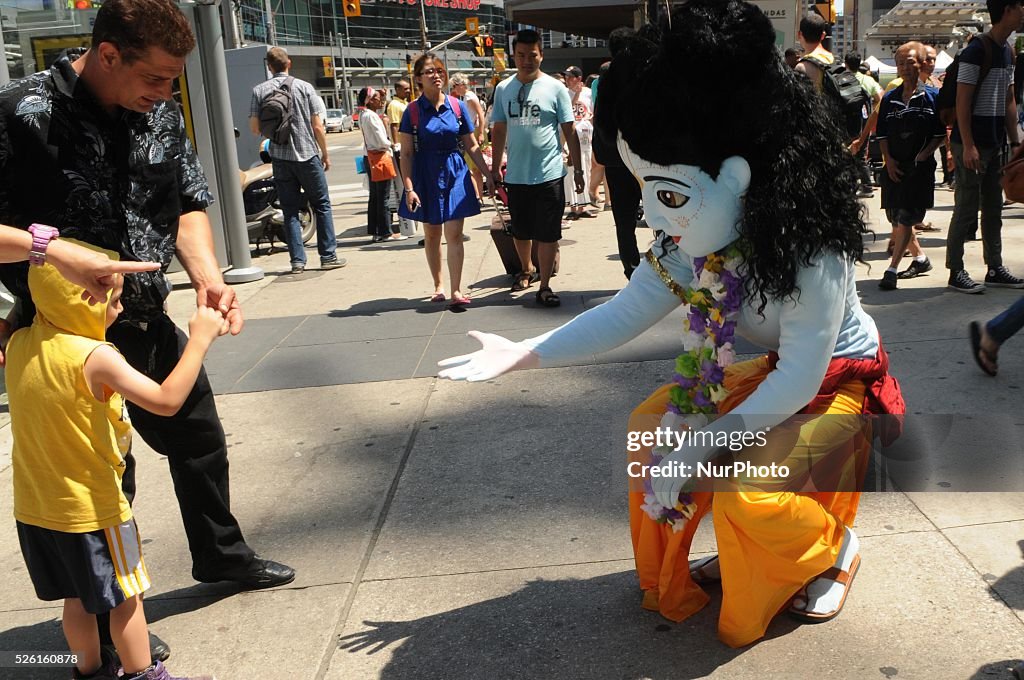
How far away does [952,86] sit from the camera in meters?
6.40

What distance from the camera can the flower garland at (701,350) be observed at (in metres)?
2.66

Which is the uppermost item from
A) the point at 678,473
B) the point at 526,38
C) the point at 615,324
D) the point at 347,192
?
the point at 526,38

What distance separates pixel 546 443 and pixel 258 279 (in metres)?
5.38

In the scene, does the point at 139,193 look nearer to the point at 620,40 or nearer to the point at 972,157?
the point at 620,40

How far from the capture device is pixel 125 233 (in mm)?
2746

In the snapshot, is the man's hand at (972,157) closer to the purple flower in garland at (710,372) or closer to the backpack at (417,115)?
the backpack at (417,115)

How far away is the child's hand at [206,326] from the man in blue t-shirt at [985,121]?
5305 mm

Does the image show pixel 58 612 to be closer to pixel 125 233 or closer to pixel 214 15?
pixel 125 233

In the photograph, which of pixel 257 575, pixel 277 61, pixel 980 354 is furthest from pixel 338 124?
pixel 257 575

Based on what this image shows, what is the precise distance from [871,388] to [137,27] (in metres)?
2.28

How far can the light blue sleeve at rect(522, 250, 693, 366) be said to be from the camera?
2885 millimetres

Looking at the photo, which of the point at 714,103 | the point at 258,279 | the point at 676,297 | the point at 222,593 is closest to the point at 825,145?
the point at 714,103

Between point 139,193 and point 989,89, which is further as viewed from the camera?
point 989,89

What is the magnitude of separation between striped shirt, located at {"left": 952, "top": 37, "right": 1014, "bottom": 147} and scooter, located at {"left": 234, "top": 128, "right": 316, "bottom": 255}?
6.43 m
